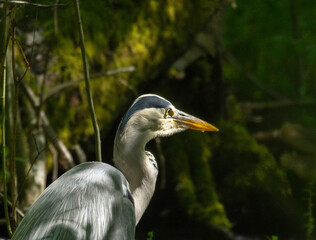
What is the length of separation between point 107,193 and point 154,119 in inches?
24.7

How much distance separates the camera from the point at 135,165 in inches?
101

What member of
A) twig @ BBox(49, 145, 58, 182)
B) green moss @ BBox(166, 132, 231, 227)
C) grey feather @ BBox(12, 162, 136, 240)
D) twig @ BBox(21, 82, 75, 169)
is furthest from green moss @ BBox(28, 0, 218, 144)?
grey feather @ BBox(12, 162, 136, 240)

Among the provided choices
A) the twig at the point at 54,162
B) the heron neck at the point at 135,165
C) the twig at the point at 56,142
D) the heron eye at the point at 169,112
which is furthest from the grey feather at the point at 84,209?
the twig at the point at 56,142

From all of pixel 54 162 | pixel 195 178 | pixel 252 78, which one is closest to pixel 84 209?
pixel 54 162

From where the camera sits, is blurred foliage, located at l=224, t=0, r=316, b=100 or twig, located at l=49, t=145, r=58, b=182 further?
blurred foliage, located at l=224, t=0, r=316, b=100

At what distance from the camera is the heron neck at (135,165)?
2.55 meters

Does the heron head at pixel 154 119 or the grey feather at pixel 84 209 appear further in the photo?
the heron head at pixel 154 119

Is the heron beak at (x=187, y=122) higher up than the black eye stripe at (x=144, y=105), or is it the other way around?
the black eye stripe at (x=144, y=105)

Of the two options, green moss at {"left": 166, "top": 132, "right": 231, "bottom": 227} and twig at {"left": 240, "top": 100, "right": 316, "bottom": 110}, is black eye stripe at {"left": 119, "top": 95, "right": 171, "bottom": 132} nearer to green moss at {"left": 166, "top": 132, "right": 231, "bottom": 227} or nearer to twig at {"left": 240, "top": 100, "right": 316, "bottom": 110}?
green moss at {"left": 166, "top": 132, "right": 231, "bottom": 227}

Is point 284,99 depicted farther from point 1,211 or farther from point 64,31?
point 1,211

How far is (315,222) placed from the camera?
2.85 metres

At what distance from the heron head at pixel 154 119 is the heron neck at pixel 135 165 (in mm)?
52

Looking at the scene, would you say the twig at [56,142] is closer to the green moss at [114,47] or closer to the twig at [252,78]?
the green moss at [114,47]

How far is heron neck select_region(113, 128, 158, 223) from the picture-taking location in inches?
100
